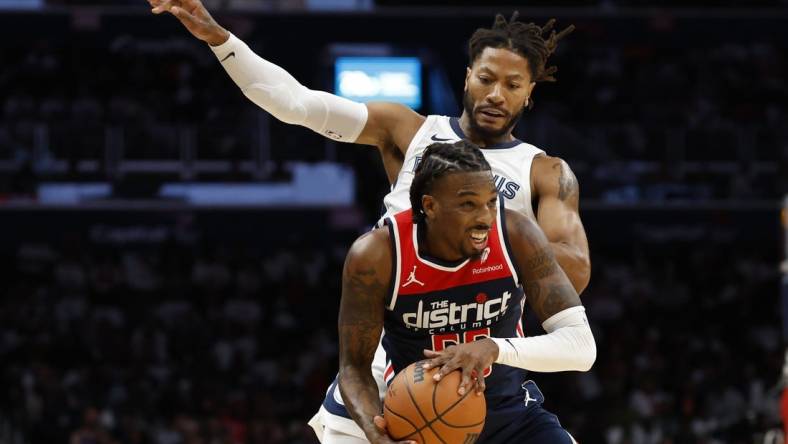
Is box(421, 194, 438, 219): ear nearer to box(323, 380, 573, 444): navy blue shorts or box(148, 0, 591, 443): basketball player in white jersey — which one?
box(148, 0, 591, 443): basketball player in white jersey

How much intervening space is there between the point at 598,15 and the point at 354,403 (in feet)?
42.0

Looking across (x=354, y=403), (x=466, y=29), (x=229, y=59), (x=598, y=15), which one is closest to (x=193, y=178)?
→ (x=466, y=29)

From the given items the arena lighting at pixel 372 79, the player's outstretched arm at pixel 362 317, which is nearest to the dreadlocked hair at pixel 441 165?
the player's outstretched arm at pixel 362 317

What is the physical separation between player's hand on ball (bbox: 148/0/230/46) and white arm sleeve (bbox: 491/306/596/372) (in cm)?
179

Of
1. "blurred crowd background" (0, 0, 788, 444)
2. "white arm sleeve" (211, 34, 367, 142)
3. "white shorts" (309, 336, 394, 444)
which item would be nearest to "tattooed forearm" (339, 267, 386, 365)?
"white shorts" (309, 336, 394, 444)

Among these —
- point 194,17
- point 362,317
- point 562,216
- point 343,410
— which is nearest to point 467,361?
point 362,317

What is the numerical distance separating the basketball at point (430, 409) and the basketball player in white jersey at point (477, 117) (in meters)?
0.75

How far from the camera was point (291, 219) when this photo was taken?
15.9m

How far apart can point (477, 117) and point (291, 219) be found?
421 inches

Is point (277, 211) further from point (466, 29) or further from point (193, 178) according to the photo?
point (466, 29)

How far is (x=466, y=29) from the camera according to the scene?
1678cm

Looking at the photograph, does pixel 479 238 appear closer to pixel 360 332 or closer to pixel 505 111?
pixel 360 332

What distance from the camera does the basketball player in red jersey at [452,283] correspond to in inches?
179

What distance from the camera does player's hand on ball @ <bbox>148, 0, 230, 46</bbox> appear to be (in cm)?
525
